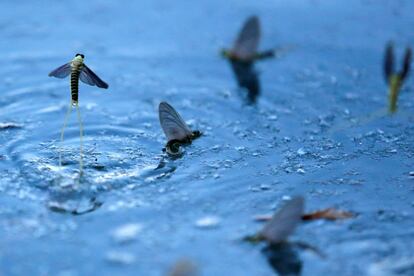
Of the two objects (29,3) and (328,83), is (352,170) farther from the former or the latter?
(29,3)

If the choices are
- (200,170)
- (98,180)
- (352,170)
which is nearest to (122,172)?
(98,180)

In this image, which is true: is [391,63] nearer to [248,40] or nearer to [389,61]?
[389,61]

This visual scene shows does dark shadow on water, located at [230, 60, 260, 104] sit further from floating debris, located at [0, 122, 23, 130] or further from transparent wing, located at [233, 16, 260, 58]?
floating debris, located at [0, 122, 23, 130]

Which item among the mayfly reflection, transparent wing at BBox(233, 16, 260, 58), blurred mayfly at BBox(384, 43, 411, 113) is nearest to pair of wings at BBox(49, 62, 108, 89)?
blurred mayfly at BBox(384, 43, 411, 113)

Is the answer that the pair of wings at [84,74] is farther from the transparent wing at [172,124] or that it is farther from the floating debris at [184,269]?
the floating debris at [184,269]

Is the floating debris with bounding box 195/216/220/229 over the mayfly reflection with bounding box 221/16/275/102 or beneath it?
beneath

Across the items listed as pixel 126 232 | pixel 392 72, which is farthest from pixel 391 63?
pixel 126 232

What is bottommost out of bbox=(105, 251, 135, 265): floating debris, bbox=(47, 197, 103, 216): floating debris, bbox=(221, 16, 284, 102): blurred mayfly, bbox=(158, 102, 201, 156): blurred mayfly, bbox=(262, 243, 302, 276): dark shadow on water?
bbox=(262, 243, 302, 276): dark shadow on water

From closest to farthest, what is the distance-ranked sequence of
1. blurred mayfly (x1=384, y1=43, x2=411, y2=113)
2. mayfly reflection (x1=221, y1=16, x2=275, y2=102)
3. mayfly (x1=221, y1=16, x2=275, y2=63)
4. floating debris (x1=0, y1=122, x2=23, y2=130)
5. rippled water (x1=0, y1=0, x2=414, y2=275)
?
rippled water (x1=0, y1=0, x2=414, y2=275)
blurred mayfly (x1=384, y1=43, x2=411, y2=113)
floating debris (x1=0, y1=122, x2=23, y2=130)
mayfly reflection (x1=221, y1=16, x2=275, y2=102)
mayfly (x1=221, y1=16, x2=275, y2=63)
